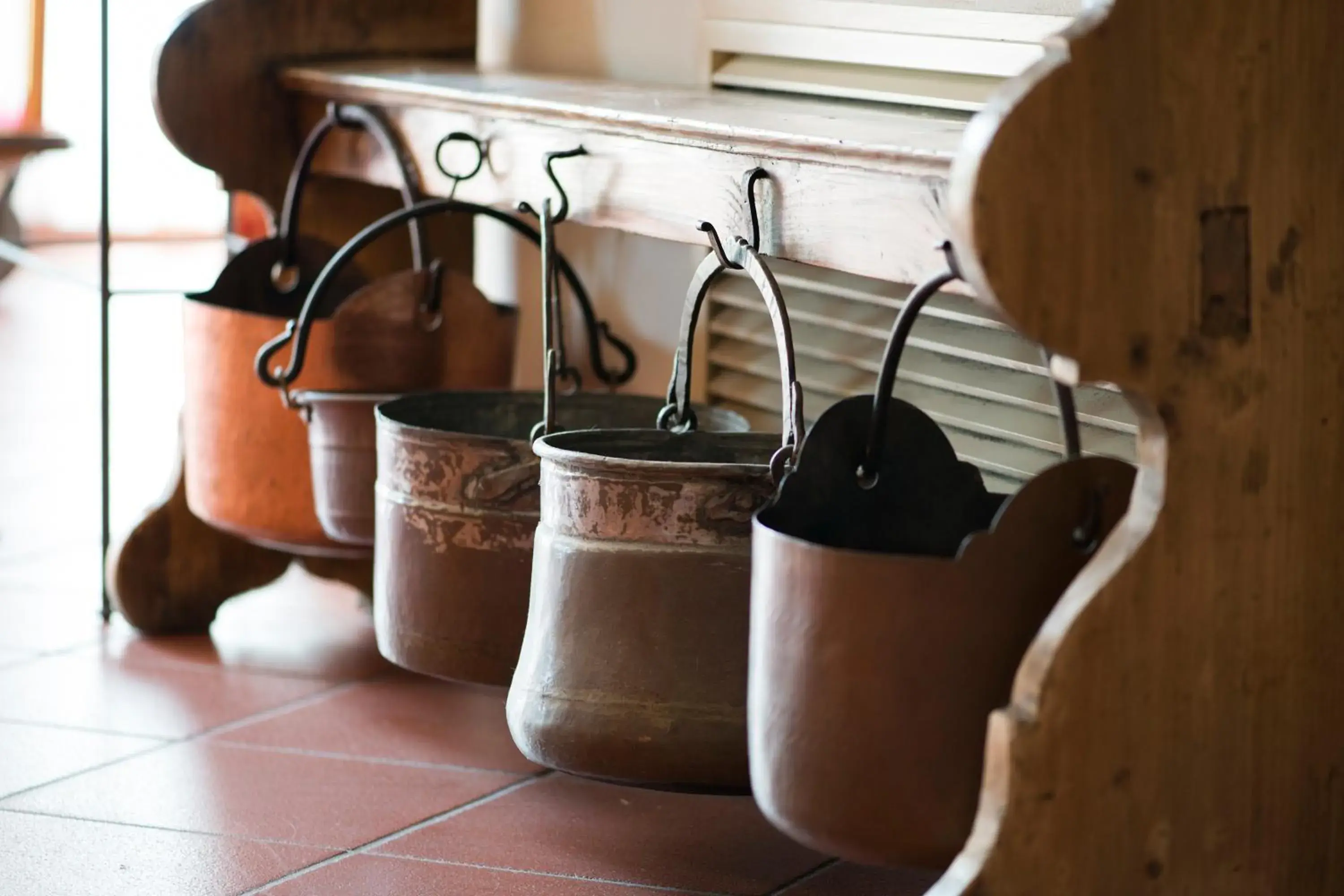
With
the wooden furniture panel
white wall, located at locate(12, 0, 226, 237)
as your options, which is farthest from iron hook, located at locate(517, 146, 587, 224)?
white wall, located at locate(12, 0, 226, 237)

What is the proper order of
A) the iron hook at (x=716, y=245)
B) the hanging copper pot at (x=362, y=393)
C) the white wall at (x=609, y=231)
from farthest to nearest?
1. the white wall at (x=609, y=231)
2. the hanging copper pot at (x=362, y=393)
3. the iron hook at (x=716, y=245)

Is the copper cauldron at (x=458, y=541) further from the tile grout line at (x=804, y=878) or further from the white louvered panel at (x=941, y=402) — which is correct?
the tile grout line at (x=804, y=878)

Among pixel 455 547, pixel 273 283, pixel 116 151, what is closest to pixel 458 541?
pixel 455 547

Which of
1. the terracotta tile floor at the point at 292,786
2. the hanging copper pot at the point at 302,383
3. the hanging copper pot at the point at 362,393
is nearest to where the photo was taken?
the terracotta tile floor at the point at 292,786

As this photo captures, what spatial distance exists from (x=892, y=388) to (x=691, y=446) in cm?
52

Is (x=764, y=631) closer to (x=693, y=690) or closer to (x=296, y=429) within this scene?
(x=693, y=690)

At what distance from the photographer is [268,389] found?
2.55m

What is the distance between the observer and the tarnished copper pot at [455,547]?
2.09m

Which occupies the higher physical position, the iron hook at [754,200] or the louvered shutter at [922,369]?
the iron hook at [754,200]

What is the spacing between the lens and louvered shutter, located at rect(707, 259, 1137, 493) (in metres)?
2.11

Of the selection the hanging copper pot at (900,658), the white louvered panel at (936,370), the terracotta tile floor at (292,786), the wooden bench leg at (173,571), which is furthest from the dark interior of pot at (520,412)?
the hanging copper pot at (900,658)

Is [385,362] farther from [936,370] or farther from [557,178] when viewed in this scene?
[936,370]

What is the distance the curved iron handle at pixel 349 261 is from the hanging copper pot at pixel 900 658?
901mm

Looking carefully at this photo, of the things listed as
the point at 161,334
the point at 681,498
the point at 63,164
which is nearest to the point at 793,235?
the point at 681,498
